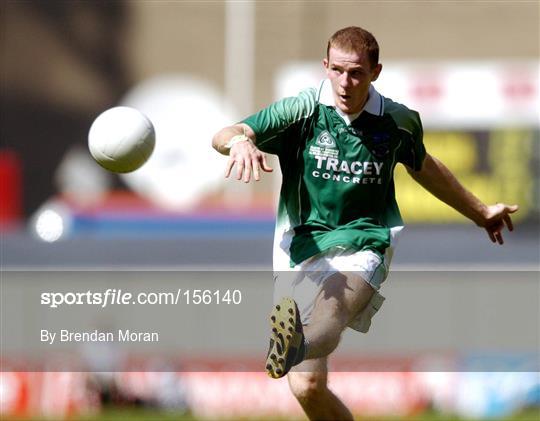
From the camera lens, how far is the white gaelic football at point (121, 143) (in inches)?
332

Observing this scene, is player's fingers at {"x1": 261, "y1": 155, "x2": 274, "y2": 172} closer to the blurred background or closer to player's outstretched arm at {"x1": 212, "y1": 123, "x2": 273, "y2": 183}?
player's outstretched arm at {"x1": 212, "y1": 123, "x2": 273, "y2": 183}

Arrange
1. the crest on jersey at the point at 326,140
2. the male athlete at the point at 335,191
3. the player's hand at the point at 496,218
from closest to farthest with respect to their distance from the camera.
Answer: the male athlete at the point at 335,191
the crest on jersey at the point at 326,140
the player's hand at the point at 496,218

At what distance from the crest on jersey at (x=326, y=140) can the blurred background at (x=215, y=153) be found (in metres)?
9.38

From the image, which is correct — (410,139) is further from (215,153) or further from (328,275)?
(215,153)

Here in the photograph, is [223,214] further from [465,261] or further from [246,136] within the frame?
[246,136]

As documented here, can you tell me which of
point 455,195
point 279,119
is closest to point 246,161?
point 279,119

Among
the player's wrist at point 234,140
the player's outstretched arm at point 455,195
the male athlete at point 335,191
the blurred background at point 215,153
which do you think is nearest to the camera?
the player's wrist at point 234,140

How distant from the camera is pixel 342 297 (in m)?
7.59

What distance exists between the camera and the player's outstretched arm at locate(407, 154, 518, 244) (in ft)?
26.5

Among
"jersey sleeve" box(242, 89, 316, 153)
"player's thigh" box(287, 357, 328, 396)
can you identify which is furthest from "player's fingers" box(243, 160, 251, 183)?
"player's thigh" box(287, 357, 328, 396)

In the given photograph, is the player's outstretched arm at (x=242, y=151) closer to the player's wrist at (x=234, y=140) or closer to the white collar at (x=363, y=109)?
the player's wrist at (x=234, y=140)

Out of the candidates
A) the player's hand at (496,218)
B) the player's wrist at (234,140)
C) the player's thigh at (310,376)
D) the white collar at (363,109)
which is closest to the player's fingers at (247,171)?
the player's wrist at (234,140)

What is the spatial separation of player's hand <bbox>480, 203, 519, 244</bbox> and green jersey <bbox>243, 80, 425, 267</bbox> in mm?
738

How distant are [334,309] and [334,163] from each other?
32.0 inches
